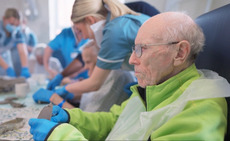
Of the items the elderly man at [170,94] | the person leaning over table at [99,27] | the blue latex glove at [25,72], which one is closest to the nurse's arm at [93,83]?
the person leaning over table at [99,27]

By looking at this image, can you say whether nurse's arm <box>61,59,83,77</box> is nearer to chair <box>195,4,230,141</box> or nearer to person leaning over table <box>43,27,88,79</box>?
person leaning over table <box>43,27,88,79</box>

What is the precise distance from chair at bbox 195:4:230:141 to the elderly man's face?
0.16 metres

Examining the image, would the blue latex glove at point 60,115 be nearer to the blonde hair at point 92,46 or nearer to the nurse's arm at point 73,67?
the blonde hair at point 92,46

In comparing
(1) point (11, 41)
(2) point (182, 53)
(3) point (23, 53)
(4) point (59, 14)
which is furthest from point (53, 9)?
(2) point (182, 53)

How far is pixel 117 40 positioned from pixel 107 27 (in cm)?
11

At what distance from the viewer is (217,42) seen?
23.7 inches

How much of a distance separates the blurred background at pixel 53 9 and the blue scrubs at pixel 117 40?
0.22 metres

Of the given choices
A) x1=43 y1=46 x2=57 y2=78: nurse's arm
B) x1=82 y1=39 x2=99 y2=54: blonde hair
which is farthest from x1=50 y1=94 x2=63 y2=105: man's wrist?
x1=43 y1=46 x2=57 y2=78: nurse's arm

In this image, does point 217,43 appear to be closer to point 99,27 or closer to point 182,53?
point 182,53

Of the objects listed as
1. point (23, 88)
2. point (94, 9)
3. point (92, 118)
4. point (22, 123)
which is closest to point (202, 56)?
point (92, 118)

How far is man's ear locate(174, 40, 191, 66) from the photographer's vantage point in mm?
552

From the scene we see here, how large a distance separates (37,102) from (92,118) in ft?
1.63

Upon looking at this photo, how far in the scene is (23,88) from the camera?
1198mm

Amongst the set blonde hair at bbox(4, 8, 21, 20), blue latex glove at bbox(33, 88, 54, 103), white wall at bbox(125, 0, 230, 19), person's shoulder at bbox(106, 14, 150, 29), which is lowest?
blue latex glove at bbox(33, 88, 54, 103)
